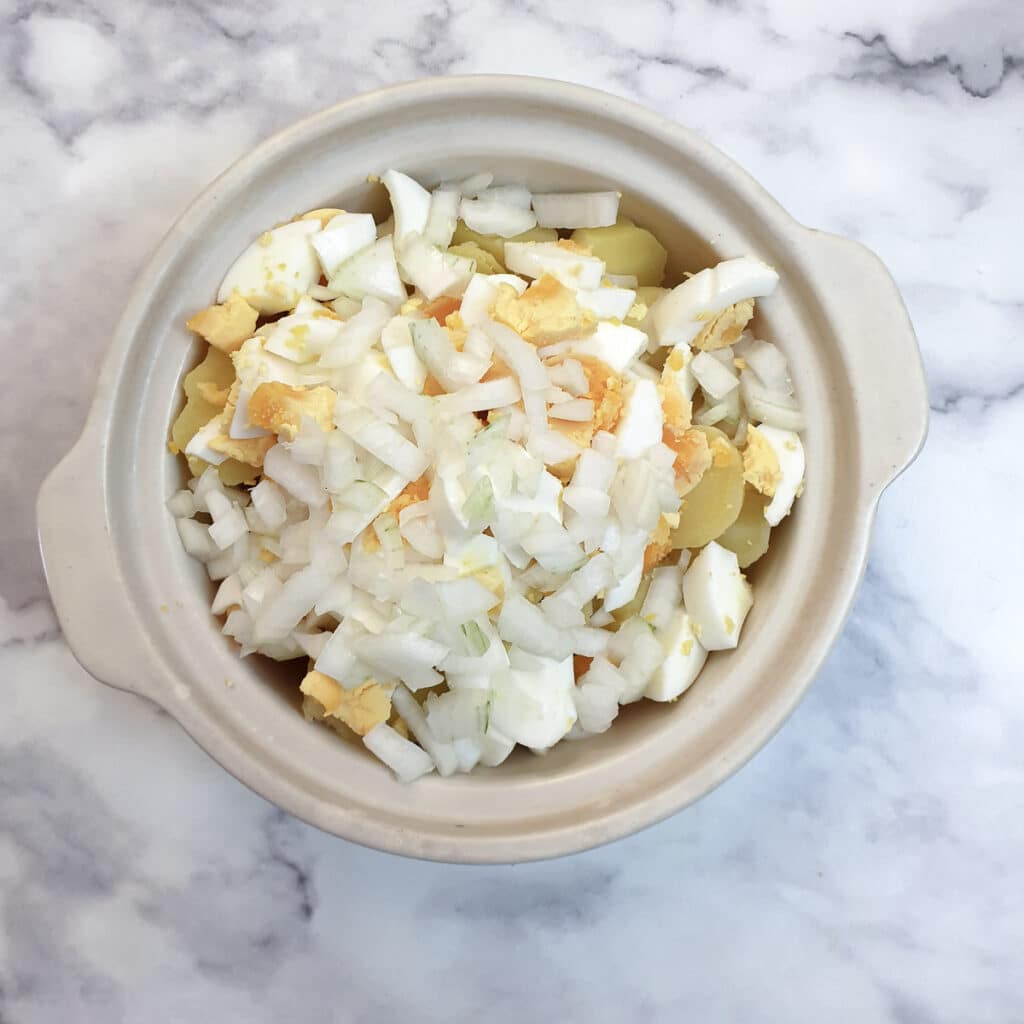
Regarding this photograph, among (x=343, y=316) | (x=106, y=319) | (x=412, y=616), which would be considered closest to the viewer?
(x=412, y=616)

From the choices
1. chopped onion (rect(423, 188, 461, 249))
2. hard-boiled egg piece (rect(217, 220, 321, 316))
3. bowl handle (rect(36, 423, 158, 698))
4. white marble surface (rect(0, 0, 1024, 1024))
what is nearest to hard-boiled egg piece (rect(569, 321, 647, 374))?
chopped onion (rect(423, 188, 461, 249))

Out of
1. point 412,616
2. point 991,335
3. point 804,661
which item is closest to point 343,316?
point 412,616

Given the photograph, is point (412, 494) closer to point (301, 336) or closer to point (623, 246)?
point (301, 336)

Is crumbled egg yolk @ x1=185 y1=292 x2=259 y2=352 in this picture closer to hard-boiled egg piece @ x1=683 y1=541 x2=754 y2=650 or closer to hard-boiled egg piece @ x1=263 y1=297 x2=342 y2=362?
hard-boiled egg piece @ x1=263 y1=297 x2=342 y2=362

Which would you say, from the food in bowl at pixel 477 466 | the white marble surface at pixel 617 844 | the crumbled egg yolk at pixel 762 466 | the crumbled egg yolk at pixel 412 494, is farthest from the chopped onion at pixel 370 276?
the crumbled egg yolk at pixel 762 466

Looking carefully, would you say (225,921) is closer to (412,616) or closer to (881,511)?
(412,616)

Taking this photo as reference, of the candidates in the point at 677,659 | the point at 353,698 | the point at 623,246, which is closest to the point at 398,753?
the point at 353,698
